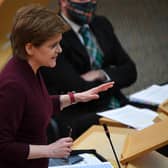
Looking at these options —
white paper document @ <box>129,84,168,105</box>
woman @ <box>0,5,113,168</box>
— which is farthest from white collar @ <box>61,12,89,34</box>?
woman @ <box>0,5,113,168</box>

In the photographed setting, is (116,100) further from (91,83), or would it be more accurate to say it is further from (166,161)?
(166,161)

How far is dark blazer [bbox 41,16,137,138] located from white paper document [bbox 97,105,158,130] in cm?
34

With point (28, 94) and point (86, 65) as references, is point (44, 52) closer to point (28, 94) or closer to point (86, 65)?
point (28, 94)

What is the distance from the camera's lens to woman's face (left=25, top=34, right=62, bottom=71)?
1.70 m

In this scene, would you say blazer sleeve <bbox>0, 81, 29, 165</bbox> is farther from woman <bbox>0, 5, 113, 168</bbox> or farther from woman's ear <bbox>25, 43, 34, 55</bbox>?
woman's ear <bbox>25, 43, 34, 55</bbox>

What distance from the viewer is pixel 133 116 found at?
2512 mm

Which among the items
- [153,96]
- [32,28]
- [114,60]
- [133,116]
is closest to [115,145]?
[133,116]

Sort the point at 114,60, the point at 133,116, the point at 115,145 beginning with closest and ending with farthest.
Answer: the point at 115,145
the point at 133,116
the point at 114,60

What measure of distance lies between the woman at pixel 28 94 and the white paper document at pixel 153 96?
1086 mm

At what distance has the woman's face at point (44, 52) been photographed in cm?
170

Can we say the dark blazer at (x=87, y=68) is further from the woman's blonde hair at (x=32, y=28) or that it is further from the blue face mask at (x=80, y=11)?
the woman's blonde hair at (x=32, y=28)

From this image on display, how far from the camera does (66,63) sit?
9.40 feet

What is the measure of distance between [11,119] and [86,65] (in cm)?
142

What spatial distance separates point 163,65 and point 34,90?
3.44 meters
